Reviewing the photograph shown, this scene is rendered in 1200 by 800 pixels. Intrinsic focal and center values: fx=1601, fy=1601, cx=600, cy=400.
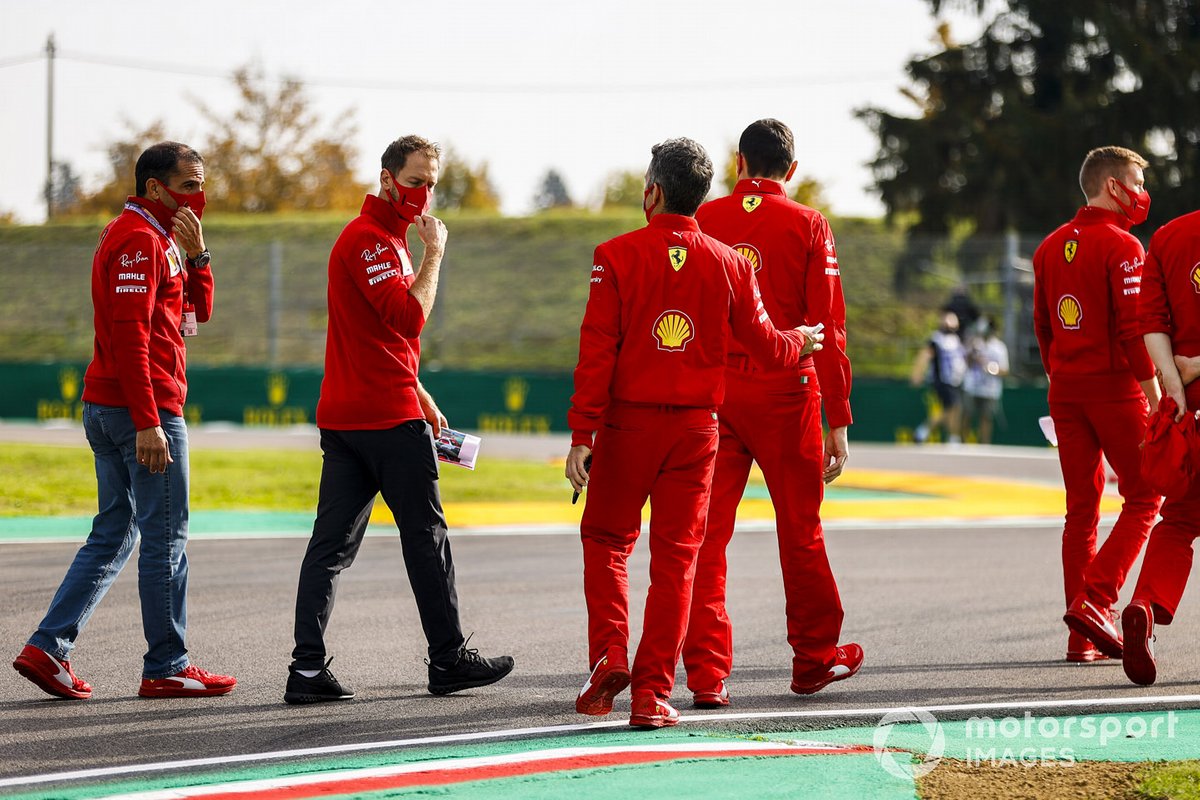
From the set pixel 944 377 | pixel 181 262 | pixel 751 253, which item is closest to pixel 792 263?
pixel 751 253

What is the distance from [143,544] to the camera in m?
5.84

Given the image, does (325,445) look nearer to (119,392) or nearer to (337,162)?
(119,392)

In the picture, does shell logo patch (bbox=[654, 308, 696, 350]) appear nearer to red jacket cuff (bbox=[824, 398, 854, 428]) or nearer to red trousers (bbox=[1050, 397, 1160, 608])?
red jacket cuff (bbox=[824, 398, 854, 428])

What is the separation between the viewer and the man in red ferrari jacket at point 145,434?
223 inches

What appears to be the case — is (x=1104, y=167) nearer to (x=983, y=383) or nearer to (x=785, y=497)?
(x=785, y=497)

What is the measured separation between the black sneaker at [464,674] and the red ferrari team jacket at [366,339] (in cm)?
93

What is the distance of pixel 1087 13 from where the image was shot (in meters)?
31.2

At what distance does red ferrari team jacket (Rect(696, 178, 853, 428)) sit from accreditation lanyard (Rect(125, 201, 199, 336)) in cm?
197

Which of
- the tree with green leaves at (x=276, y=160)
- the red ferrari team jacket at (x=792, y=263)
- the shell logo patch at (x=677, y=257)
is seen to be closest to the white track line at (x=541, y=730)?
the red ferrari team jacket at (x=792, y=263)

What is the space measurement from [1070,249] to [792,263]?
4.96ft

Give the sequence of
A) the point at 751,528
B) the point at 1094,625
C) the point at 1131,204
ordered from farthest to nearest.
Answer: the point at 751,528 → the point at 1131,204 → the point at 1094,625

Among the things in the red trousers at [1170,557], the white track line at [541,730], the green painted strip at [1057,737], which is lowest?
the white track line at [541,730]

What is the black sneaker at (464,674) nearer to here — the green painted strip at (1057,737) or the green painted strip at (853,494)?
the green painted strip at (1057,737)

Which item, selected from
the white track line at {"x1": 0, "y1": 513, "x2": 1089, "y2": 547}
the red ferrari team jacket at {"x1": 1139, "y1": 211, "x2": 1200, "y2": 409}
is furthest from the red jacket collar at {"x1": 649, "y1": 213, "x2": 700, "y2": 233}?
the white track line at {"x1": 0, "y1": 513, "x2": 1089, "y2": 547}
